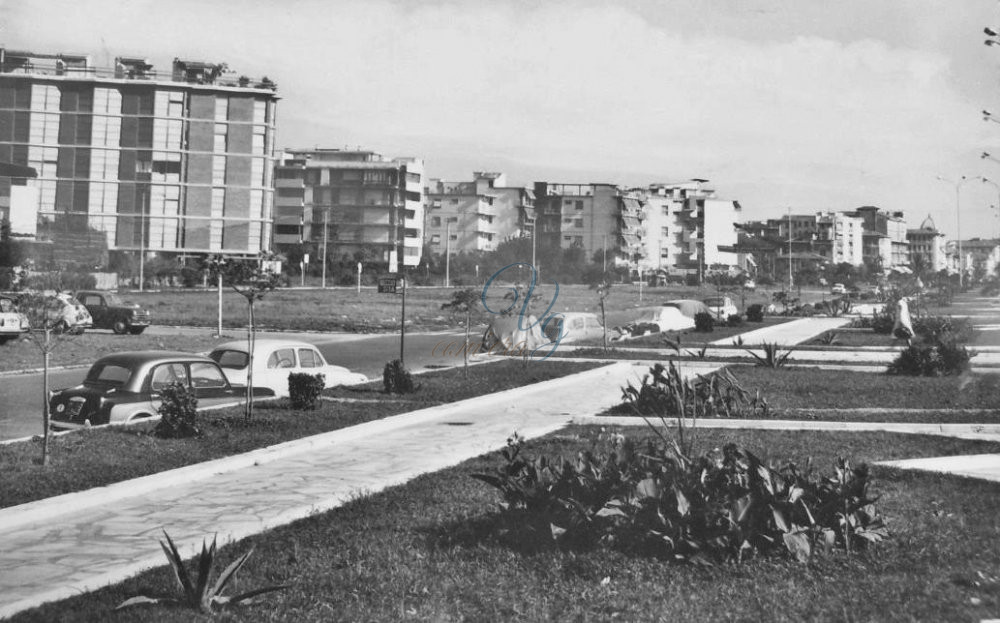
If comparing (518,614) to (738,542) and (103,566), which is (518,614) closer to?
(738,542)

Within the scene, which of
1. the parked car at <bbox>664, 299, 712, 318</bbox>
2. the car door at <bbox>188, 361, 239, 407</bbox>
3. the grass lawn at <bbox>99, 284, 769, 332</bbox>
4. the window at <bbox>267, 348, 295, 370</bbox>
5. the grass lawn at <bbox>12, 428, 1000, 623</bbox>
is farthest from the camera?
the parked car at <bbox>664, 299, 712, 318</bbox>

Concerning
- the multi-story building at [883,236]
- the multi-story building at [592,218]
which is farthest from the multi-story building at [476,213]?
the multi-story building at [883,236]

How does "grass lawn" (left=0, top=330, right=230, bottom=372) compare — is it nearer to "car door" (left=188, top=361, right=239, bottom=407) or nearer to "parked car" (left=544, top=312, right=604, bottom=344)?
"car door" (left=188, top=361, right=239, bottom=407)

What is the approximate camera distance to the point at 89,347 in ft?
78.9

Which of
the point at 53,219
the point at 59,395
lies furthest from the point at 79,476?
the point at 53,219

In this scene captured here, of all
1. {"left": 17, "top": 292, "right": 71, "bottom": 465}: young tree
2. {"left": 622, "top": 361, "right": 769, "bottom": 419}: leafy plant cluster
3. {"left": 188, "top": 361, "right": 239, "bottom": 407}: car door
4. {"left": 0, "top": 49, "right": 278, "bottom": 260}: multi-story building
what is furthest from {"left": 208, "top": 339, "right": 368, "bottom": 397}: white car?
{"left": 0, "top": 49, "right": 278, "bottom": 260}: multi-story building

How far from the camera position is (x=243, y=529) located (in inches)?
263

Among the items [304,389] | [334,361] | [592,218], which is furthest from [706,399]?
[592,218]

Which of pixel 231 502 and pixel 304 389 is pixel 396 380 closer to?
pixel 304 389

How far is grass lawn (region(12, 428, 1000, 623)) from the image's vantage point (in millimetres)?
4660

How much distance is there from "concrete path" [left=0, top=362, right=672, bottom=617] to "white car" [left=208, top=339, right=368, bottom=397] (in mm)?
2887

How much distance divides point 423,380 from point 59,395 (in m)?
7.22

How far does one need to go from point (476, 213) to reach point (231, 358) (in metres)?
91.3

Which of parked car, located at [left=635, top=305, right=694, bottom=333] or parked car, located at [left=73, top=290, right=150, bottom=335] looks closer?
parked car, located at [left=73, top=290, right=150, bottom=335]
